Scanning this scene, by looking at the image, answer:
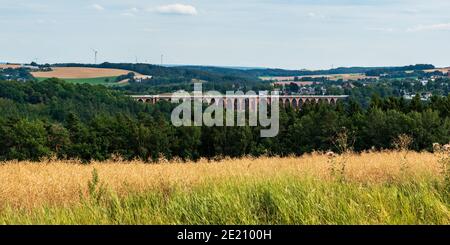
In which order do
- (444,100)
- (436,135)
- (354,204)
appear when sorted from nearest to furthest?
(354,204)
(436,135)
(444,100)

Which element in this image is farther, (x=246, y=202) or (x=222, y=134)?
(x=222, y=134)

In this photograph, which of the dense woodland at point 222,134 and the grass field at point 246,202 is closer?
the grass field at point 246,202

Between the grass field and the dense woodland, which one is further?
the dense woodland

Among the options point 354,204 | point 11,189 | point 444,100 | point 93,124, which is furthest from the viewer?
point 93,124

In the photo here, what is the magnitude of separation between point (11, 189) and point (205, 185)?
10.6 ft

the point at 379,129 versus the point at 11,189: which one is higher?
the point at 11,189

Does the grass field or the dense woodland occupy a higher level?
the grass field

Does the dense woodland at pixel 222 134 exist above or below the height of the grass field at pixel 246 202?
below

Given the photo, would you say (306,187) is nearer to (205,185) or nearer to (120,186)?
(205,185)

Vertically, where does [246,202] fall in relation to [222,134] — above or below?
above
